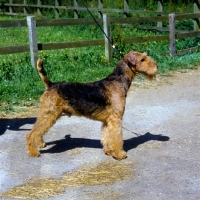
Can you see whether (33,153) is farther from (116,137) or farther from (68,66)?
(68,66)

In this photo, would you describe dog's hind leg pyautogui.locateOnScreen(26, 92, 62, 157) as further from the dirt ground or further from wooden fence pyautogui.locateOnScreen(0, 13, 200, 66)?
wooden fence pyautogui.locateOnScreen(0, 13, 200, 66)

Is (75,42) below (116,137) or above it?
above

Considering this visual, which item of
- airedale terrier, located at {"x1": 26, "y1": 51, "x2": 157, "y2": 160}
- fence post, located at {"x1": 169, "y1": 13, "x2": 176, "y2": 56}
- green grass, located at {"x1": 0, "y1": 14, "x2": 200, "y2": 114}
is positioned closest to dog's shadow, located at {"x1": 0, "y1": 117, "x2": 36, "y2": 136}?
green grass, located at {"x1": 0, "y1": 14, "x2": 200, "y2": 114}

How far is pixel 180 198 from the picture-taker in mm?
4832

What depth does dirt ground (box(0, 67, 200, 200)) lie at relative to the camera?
5.04 meters

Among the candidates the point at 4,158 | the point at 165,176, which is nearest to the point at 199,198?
the point at 165,176

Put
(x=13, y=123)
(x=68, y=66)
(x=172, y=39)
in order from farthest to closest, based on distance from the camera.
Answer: (x=172, y=39)
(x=68, y=66)
(x=13, y=123)

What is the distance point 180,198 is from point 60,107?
6.22ft

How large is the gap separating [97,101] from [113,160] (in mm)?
757

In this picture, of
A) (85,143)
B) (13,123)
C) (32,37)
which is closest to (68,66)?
(32,37)

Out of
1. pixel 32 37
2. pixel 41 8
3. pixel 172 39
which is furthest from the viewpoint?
pixel 41 8

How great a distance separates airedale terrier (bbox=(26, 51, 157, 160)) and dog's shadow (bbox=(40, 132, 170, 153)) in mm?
425

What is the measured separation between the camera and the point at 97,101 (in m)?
5.96

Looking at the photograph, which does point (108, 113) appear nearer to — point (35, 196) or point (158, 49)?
point (35, 196)
